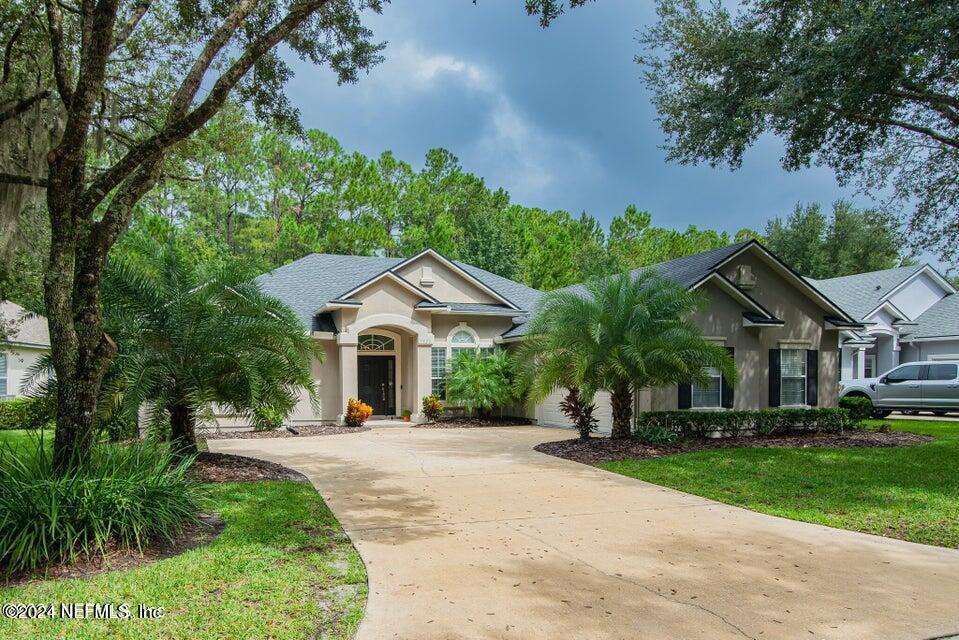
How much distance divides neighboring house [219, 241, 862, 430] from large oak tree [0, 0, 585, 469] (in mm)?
7359

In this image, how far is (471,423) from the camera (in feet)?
64.1

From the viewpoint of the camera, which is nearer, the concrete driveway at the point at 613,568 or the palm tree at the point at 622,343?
the concrete driveway at the point at 613,568

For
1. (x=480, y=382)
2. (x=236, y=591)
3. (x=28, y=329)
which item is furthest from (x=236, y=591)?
(x=28, y=329)

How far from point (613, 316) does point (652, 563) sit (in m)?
7.80

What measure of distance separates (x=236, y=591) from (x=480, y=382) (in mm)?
14057

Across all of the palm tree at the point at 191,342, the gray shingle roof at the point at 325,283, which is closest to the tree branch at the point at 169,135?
the palm tree at the point at 191,342

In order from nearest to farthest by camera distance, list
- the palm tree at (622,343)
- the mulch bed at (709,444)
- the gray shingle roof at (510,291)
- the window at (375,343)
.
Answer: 1. the mulch bed at (709,444)
2. the palm tree at (622,343)
3. the window at (375,343)
4. the gray shingle roof at (510,291)

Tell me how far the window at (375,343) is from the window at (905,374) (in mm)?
16185

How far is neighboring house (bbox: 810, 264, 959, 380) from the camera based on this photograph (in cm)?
2714

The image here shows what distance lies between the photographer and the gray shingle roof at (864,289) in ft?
91.8

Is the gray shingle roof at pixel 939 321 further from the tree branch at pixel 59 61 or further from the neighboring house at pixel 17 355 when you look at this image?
the neighboring house at pixel 17 355

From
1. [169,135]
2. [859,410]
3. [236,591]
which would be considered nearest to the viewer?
[236,591]

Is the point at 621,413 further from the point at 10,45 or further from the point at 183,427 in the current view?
the point at 10,45

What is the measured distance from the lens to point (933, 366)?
20562 mm
